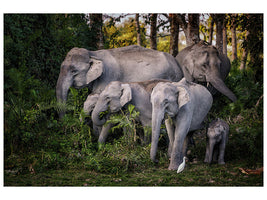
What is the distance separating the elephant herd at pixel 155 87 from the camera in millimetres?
5363

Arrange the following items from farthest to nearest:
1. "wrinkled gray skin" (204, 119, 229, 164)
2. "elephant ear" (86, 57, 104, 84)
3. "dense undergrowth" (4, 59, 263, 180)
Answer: "elephant ear" (86, 57, 104, 84), "wrinkled gray skin" (204, 119, 229, 164), "dense undergrowth" (4, 59, 263, 180)

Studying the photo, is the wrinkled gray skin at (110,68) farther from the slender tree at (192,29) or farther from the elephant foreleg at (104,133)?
the slender tree at (192,29)

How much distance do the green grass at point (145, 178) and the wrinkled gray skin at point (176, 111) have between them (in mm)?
322

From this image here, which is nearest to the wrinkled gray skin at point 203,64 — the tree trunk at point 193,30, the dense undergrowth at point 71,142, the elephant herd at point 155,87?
the elephant herd at point 155,87

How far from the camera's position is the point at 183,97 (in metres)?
5.31

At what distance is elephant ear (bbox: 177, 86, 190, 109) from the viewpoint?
5.28m

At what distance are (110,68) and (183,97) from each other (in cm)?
263

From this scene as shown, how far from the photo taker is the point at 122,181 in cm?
480

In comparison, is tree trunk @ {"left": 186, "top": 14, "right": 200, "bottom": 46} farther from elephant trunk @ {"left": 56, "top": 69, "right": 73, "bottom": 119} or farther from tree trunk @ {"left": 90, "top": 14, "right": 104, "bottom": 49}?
elephant trunk @ {"left": 56, "top": 69, "right": 73, "bottom": 119}

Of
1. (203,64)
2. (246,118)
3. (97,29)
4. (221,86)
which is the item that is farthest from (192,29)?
(246,118)

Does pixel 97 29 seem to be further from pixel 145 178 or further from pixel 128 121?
pixel 145 178

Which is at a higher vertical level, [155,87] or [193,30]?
[193,30]

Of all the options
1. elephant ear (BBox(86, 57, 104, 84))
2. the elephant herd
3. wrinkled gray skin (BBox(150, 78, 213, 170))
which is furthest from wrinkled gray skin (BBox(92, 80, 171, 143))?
elephant ear (BBox(86, 57, 104, 84))

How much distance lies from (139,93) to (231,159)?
194 cm
